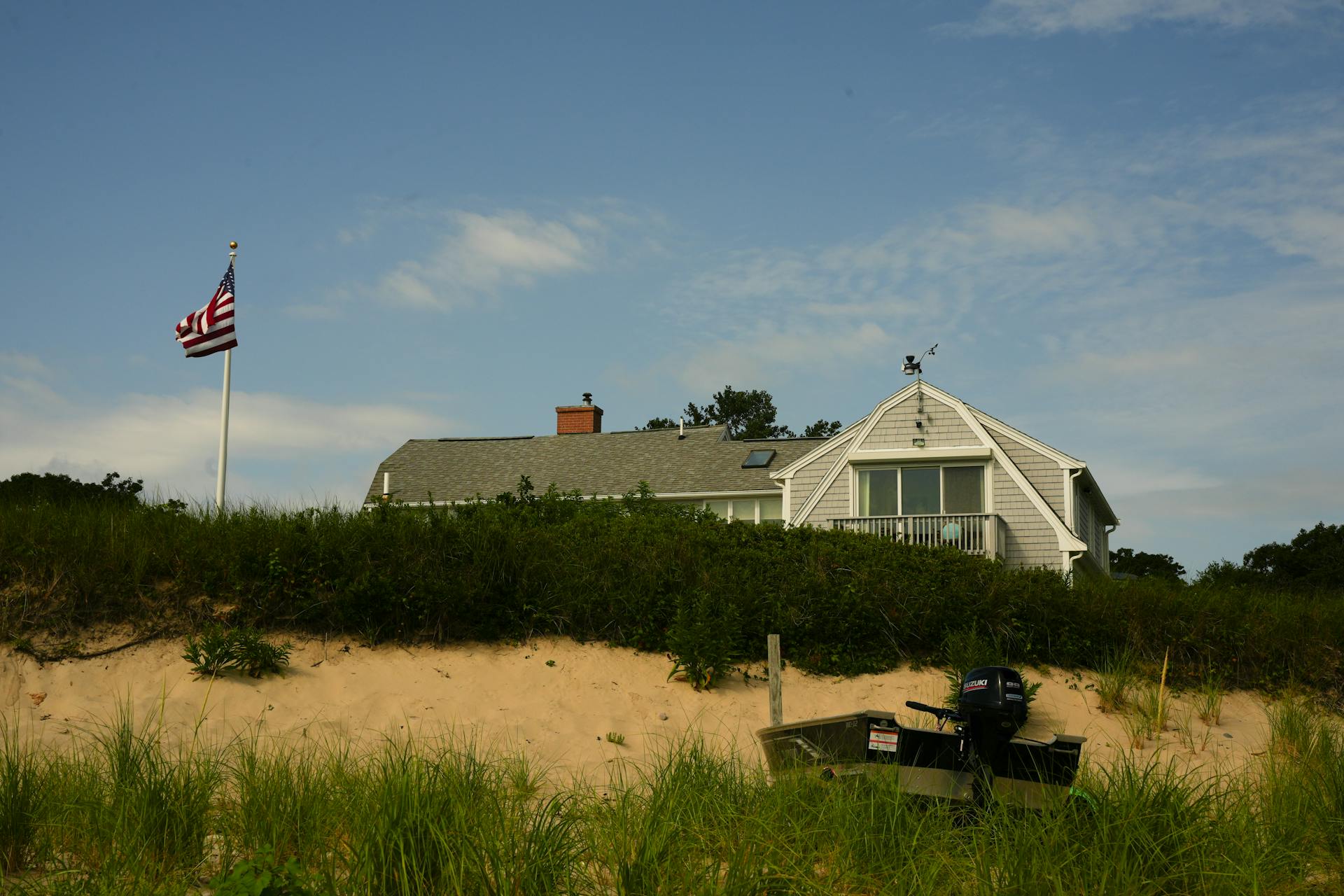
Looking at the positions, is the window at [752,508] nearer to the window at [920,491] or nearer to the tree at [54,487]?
the window at [920,491]

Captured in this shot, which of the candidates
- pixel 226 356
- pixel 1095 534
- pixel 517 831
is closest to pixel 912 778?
pixel 517 831

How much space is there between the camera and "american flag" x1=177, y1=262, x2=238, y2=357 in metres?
19.1

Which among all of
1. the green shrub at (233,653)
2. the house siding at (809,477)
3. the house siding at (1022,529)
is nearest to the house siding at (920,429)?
the house siding at (809,477)

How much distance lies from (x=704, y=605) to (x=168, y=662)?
228 inches

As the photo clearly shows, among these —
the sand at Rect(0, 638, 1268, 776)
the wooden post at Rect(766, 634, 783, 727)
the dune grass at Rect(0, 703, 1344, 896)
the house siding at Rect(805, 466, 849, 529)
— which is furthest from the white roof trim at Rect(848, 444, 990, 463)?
the dune grass at Rect(0, 703, 1344, 896)

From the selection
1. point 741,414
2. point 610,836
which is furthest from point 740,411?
point 610,836

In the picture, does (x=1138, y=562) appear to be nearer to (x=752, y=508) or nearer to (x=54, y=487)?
(x=752, y=508)

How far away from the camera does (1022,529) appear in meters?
22.0

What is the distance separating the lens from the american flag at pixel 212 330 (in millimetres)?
19141

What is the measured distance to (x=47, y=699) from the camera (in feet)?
35.3

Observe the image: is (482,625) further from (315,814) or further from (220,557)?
(315,814)

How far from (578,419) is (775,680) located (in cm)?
2392

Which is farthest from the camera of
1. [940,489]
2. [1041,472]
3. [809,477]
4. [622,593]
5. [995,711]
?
[809,477]

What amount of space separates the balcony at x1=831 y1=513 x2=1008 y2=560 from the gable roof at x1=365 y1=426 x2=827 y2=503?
494cm
